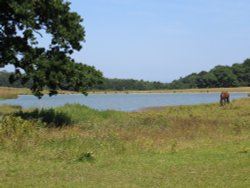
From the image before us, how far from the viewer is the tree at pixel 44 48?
977 inches

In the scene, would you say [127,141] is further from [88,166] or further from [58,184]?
[58,184]

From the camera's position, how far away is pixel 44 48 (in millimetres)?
26000

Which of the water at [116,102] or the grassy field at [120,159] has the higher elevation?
the grassy field at [120,159]

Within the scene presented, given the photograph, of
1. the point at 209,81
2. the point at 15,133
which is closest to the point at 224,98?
the point at 15,133

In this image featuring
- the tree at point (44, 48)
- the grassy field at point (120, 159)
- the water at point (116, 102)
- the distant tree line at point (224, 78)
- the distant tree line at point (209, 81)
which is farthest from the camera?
the distant tree line at point (209, 81)

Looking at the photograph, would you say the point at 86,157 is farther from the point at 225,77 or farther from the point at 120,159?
the point at 225,77

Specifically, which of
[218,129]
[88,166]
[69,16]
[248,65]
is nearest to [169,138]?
[218,129]

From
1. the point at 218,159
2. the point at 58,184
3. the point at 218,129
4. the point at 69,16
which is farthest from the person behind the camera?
the point at 69,16

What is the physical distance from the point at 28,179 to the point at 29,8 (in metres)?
15.4

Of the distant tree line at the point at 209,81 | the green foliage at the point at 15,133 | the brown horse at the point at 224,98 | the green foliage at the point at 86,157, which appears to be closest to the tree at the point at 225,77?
the distant tree line at the point at 209,81

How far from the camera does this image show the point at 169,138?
733 inches

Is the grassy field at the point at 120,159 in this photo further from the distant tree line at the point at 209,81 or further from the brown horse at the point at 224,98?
the distant tree line at the point at 209,81

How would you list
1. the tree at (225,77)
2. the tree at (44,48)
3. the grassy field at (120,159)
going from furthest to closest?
the tree at (225,77)
the tree at (44,48)
the grassy field at (120,159)

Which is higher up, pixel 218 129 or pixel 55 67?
pixel 55 67
